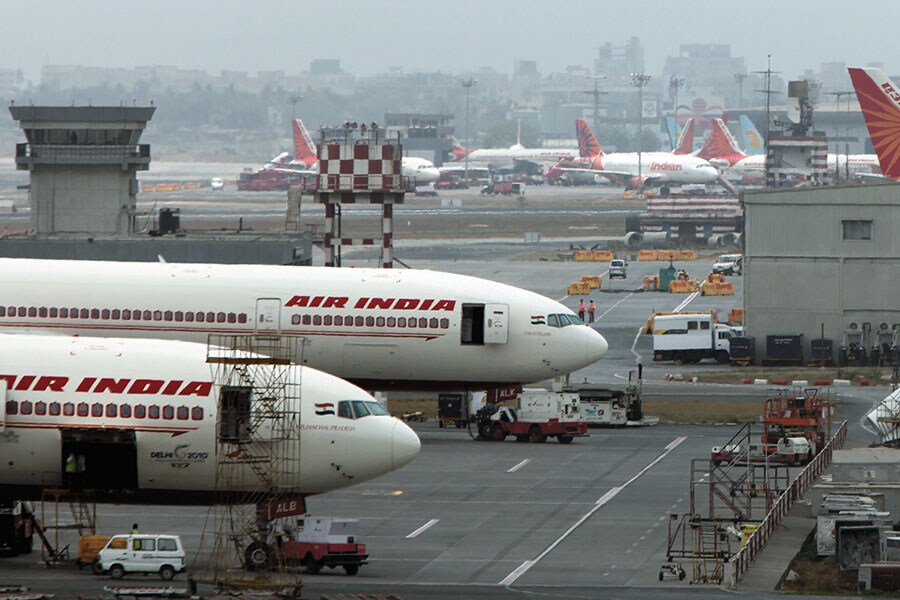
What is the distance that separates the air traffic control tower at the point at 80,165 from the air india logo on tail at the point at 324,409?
5788cm

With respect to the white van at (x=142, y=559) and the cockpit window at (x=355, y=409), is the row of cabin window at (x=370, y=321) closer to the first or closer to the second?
the cockpit window at (x=355, y=409)

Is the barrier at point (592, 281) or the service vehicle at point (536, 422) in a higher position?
the barrier at point (592, 281)

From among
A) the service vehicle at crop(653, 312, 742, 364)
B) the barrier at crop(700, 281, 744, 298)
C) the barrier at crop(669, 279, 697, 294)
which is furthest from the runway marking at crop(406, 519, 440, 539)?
the barrier at crop(669, 279, 697, 294)

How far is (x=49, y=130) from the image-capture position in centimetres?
10144

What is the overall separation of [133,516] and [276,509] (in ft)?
37.0

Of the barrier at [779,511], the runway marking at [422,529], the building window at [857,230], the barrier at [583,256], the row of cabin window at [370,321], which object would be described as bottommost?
the runway marking at [422,529]

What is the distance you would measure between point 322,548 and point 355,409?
3.85 meters

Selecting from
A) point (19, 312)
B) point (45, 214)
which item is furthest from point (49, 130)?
point (19, 312)

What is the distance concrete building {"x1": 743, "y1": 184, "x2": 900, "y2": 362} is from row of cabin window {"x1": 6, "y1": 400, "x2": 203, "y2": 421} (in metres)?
62.3

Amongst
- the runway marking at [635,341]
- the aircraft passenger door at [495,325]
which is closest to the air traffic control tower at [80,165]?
the runway marking at [635,341]

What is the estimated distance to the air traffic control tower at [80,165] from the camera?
10131 centimetres

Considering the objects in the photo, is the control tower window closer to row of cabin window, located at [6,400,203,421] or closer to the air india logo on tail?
the air india logo on tail

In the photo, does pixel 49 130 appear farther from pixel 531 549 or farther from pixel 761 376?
pixel 531 549

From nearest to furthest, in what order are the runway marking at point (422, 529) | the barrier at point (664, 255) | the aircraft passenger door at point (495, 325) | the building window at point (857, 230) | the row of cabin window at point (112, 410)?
the row of cabin window at point (112, 410) → the runway marking at point (422, 529) → the aircraft passenger door at point (495, 325) → the building window at point (857, 230) → the barrier at point (664, 255)
